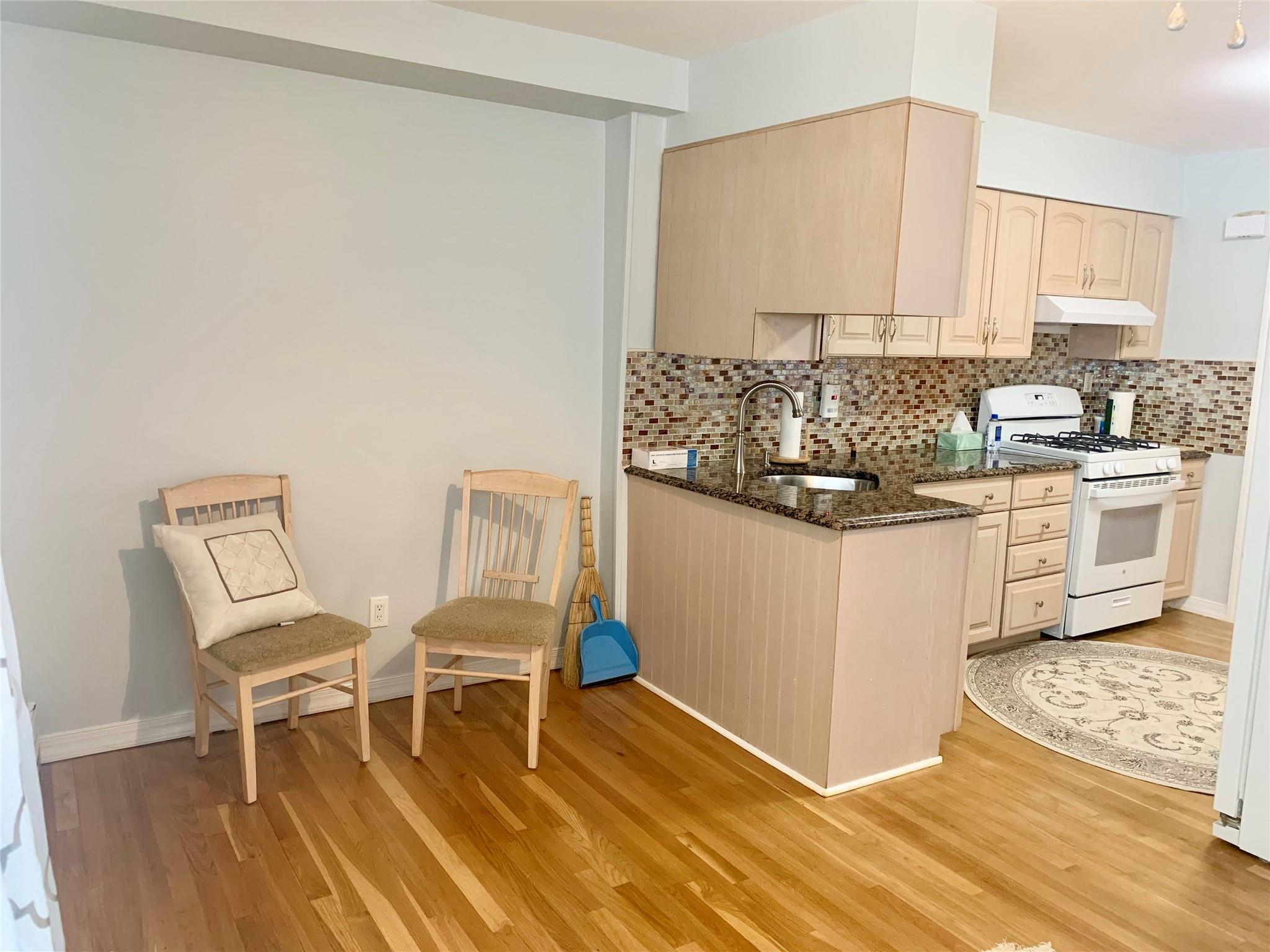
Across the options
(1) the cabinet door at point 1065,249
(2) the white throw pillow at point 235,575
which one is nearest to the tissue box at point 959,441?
(1) the cabinet door at point 1065,249

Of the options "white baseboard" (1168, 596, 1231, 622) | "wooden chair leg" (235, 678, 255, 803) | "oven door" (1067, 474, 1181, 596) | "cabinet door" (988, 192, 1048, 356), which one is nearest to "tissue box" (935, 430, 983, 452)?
"cabinet door" (988, 192, 1048, 356)

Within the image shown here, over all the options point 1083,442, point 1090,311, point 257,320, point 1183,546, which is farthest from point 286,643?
point 1183,546

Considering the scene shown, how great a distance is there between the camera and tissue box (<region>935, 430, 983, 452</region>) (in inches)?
184

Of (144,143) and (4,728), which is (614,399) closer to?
(144,143)

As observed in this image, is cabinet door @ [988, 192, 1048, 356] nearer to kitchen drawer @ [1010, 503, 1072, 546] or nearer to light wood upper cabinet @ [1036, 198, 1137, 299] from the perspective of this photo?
light wood upper cabinet @ [1036, 198, 1137, 299]

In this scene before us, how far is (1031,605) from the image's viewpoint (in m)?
4.39

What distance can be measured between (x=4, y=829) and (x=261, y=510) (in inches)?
83.5

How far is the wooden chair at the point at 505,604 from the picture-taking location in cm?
311

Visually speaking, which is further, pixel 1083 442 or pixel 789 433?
pixel 1083 442

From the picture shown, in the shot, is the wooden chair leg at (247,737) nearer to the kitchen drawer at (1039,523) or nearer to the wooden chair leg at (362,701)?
the wooden chair leg at (362,701)

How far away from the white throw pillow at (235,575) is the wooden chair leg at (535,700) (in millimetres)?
745

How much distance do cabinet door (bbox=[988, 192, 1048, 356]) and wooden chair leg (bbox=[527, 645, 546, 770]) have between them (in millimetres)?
2747

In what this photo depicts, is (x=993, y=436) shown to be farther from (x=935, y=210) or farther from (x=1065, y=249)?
(x=935, y=210)

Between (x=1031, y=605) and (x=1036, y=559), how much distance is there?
8.6 inches
